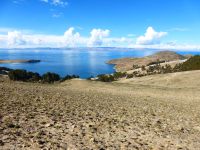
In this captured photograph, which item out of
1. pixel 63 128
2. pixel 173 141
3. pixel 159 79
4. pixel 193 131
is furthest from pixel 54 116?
pixel 159 79

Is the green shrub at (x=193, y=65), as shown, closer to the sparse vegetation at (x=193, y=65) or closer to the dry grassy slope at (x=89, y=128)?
the sparse vegetation at (x=193, y=65)

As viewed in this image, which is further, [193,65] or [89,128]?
[193,65]

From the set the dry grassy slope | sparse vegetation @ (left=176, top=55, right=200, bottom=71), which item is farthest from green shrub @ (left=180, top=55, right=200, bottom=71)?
the dry grassy slope

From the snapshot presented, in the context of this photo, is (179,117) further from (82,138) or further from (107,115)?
(82,138)

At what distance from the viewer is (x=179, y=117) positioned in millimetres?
19969

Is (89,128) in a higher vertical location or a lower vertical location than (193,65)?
higher

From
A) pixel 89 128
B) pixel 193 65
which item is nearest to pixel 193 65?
pixel 193 65

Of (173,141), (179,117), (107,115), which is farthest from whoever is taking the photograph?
(179,117)

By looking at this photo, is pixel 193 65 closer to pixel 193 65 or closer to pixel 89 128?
pixel 193 65

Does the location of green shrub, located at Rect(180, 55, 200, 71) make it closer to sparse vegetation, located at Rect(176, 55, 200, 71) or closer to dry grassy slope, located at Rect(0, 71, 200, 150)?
sparse vegetation, located at Rect(176, 55, 200, 71)

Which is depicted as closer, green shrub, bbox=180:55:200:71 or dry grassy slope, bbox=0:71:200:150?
dry grassy slope, bbox=0:71:200:150

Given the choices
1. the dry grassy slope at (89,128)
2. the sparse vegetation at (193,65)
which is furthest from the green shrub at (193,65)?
the dry grassy slope at (89,128)

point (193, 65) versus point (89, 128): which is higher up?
point (89, 128)

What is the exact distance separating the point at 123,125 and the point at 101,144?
4.02 m
